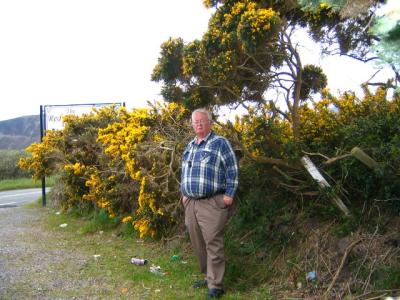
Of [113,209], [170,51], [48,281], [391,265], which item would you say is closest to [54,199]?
[113,209]

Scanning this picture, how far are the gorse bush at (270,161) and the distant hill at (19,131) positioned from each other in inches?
1494

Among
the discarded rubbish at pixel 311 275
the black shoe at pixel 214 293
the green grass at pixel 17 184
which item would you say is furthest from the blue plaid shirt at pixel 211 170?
the green grass at pixel 17 184

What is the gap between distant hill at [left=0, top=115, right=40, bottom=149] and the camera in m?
43.6

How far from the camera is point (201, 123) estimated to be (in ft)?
15.8

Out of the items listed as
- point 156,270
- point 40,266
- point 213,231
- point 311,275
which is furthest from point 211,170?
point 40,266

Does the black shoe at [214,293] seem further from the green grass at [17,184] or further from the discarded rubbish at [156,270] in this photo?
the green grass at [17,184]

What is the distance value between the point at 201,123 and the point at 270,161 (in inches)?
41.9

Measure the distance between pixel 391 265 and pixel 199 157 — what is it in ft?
6.73

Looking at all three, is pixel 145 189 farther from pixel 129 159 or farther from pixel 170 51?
pixel 170 51

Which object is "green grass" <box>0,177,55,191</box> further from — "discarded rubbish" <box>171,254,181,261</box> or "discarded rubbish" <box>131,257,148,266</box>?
"discarded rubbish" <box>171,254,181,261</box>

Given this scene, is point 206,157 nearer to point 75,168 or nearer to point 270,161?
point 270,161

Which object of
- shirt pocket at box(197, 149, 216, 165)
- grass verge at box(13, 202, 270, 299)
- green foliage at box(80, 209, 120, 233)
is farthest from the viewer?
green foliage at box(80, 209, 120, 233)

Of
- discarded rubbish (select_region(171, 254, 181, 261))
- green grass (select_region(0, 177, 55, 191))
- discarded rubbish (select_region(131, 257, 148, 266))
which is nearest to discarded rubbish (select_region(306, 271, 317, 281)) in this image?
discarded rubbish (select_region(171, 254, 181, 261))

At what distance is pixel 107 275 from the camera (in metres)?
5.76
